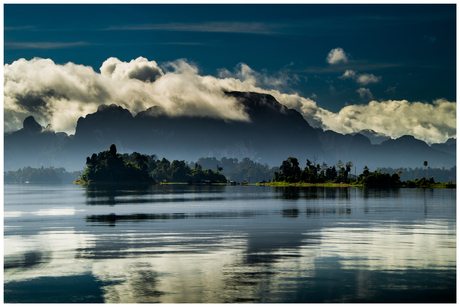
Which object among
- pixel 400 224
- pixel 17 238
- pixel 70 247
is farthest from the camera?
pixel 400 224

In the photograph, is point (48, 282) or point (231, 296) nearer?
point (231, 296)

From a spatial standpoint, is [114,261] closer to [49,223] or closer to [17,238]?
[17,238]

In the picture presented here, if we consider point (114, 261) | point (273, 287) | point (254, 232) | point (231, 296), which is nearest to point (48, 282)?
point (114, 261)

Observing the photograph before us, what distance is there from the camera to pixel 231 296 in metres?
13.3

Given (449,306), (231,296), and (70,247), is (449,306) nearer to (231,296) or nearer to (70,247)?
(231,296)

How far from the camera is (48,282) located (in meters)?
15.0

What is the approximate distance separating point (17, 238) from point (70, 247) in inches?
220

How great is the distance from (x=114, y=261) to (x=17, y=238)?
10631 millimetres

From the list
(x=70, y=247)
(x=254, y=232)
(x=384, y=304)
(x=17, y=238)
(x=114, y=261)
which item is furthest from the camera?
Answer: (x=254, y=232)

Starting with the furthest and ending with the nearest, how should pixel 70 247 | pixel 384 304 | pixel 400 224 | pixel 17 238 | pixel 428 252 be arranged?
pixel 400 224, pixel 17 238, pixel 70 247, pixel 428 252, pixel 384 304

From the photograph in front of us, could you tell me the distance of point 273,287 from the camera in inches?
560

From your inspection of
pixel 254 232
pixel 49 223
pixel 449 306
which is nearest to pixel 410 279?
pixel 449 306

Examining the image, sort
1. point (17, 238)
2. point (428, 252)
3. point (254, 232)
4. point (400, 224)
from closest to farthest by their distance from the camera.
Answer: point (428, 252) → point (17, 238) → point (254, 232) → point (400, 224)

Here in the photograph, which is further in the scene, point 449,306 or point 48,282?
point 48,282
